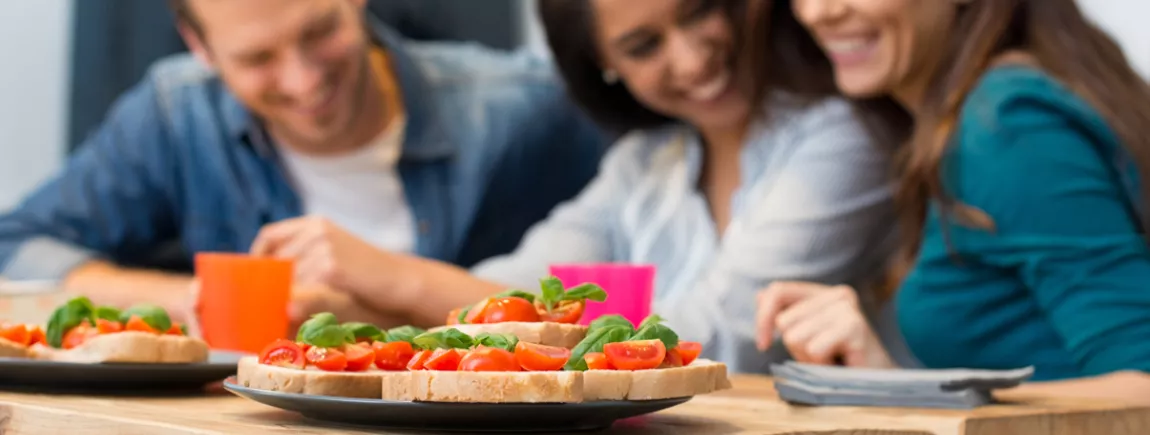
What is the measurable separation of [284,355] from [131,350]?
8.5 inches

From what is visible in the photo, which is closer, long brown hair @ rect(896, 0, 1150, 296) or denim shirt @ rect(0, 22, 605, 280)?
long brown hair @ rect(896, 0, 1150, 296)

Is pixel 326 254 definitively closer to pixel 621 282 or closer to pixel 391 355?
pixel 621 282

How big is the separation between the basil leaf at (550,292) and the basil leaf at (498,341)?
86mm

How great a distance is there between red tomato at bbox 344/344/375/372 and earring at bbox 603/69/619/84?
1279mm

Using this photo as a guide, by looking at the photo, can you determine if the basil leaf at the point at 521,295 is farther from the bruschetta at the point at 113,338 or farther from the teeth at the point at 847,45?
the teeth at the point at 847,45

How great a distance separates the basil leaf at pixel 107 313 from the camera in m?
0.99

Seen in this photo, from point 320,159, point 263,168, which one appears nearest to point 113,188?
point 263,168

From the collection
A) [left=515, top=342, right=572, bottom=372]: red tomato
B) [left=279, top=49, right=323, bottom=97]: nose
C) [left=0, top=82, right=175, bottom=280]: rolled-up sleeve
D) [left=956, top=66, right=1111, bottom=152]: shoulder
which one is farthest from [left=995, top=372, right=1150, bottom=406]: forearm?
[left=0, top=82, right=175, bottom=280]: rolled-up sleeve

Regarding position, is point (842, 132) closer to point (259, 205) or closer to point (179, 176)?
point (259, 205)

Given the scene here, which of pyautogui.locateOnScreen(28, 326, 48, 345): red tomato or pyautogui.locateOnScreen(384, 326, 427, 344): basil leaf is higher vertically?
pyautogui.locateOnScreen(28, 326, 48, 345): red tomato

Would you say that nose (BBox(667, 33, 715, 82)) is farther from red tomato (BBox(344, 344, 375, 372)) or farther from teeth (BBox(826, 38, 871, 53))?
red tomato (BBox(344, 344, 375, 372))

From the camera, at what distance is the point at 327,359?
2.46 feet

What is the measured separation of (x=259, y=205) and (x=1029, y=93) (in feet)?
5.51

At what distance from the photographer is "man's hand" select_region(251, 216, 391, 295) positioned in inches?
65.0
